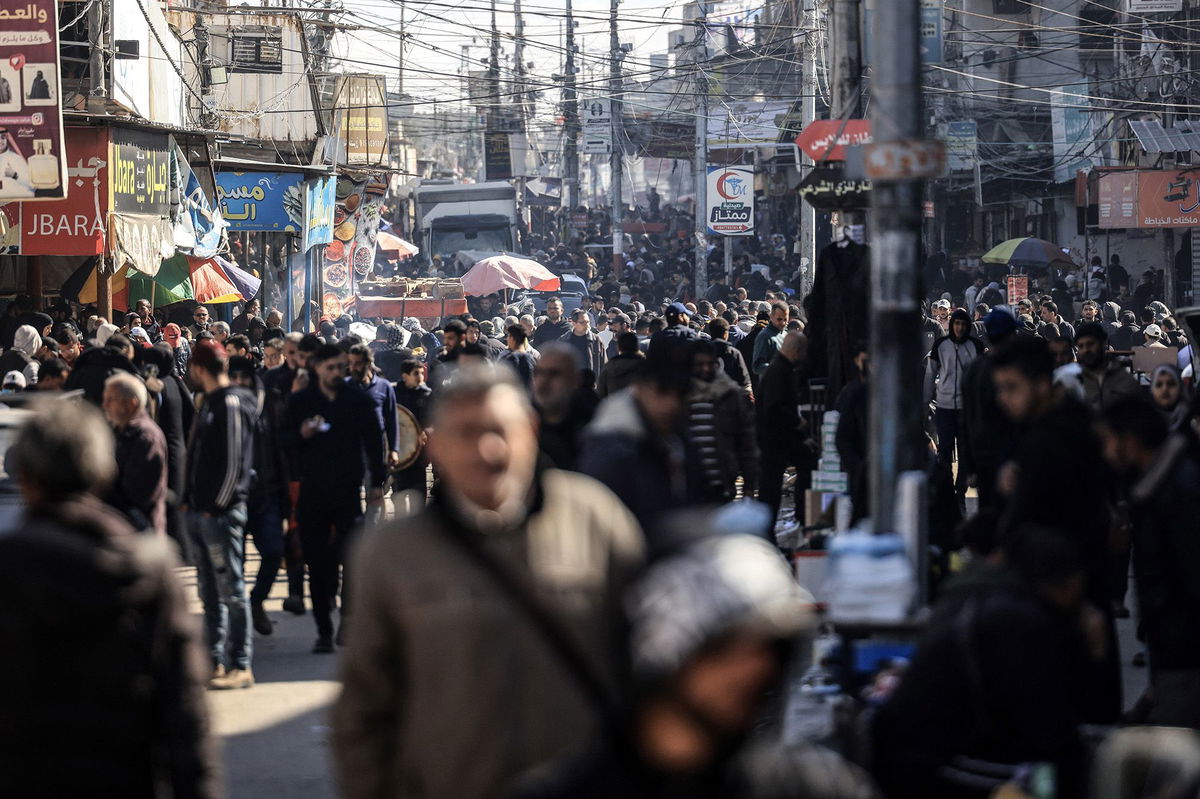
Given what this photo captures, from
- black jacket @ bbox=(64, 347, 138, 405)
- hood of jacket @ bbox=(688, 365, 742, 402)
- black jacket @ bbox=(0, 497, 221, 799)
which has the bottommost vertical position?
black jacket @ bbox=(0, 497, 221, 799)

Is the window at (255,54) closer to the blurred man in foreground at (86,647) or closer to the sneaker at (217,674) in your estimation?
the sneaker at (217,674)

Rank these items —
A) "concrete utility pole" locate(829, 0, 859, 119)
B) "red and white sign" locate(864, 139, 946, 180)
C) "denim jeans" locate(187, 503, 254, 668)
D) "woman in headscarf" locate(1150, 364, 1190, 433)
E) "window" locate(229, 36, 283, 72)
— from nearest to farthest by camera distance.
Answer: "red and white sign" locate(864, 139, 946, 180) → "denim jeans" locate(187, 503, 254, 668) → "woman in headscarf" locate(1150, 364, 1190, 433) → "concrete utility pole" locate(829, 0, 859, 119) → "window" locate(229, 36, 283, 72)

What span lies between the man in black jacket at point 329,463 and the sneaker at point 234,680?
0.78 meters

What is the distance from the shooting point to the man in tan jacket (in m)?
3.11

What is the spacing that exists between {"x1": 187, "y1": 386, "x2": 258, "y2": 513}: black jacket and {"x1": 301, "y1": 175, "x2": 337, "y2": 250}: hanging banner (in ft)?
66.4

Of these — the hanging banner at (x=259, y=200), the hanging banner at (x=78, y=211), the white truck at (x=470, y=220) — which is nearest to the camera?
the hanging banner at (x=78, y=211)

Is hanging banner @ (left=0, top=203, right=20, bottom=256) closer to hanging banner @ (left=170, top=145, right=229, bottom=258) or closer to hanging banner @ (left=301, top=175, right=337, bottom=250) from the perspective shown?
hanging banner @ (left=170, top=145, right=229, bottom=258)

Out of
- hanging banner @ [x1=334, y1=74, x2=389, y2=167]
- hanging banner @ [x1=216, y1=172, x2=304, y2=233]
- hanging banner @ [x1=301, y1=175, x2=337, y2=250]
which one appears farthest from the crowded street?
hanging banner @ [x1=334, y1=74, x2=389, y2=167]

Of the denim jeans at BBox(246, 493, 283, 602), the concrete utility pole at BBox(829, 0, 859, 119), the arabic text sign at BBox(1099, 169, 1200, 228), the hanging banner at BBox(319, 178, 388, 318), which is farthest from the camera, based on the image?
the hanging banner at BBox(319, 178, 388, 318)

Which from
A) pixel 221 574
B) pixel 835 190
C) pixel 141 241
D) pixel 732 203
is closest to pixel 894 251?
pixel 221 574

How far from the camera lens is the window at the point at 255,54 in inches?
1276

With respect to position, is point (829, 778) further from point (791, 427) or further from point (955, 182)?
point (955, 182)

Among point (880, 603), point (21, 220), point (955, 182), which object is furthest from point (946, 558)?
point (955, 182)

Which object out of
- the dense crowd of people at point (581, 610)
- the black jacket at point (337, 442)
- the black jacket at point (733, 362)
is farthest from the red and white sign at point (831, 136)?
the black jacket at point (337, 442)
